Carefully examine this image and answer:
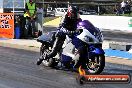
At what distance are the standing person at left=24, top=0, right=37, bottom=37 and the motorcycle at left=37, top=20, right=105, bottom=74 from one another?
978 centimetres

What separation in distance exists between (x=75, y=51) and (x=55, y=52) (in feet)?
2.94

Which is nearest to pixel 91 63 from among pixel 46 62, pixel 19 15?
pixel 46 62

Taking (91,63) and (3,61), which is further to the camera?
(3,61)

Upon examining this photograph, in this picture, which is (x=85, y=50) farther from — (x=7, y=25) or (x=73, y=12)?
(x=7, y=25)

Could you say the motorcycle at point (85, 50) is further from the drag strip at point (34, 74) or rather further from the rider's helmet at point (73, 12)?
the drag strip at point (34, 74)

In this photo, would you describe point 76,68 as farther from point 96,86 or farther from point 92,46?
point 96,86

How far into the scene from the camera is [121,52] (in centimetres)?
1441

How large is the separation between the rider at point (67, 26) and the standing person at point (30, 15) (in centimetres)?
932

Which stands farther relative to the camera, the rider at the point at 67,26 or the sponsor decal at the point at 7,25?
the sponsor decal at the point at 7,25

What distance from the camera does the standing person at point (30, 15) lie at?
Answer: 2073 centimetres

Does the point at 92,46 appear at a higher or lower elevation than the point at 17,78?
higher

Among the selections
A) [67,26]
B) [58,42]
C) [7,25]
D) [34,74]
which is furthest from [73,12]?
[7,25]

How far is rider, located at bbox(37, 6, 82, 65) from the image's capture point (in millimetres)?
10891

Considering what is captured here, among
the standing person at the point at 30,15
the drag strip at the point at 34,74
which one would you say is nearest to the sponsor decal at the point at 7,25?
the standing person at the point at 30,15
